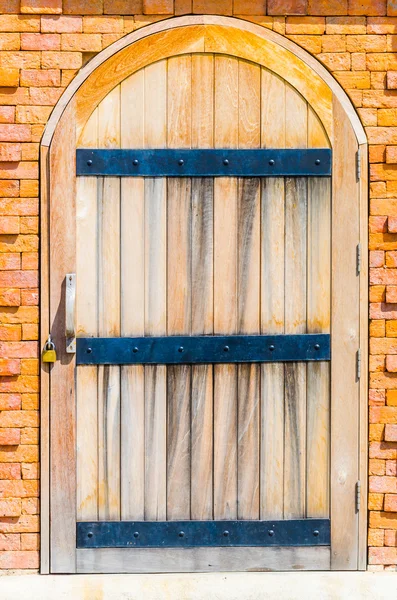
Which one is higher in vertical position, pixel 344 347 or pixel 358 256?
pixel 358 256

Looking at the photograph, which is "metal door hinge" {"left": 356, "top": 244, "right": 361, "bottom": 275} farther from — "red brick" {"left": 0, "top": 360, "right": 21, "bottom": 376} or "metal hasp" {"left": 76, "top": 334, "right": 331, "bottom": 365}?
"red brick" {"left": 0, "top": 360, "right": 21, "bottom": 376}

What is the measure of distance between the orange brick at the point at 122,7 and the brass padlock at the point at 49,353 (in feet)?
4.83

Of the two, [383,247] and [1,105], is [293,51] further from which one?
[1,105]

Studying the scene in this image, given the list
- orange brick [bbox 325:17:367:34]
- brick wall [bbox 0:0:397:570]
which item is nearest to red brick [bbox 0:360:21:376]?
brick wall [bbox 0:0:397:570]

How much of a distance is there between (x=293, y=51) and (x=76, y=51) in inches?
37.8

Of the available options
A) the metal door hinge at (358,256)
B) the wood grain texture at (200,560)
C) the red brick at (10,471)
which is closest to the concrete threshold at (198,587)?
the wood grain texture at (200,560)

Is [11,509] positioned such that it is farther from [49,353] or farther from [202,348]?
[202,348]

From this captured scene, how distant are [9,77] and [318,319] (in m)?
1.74

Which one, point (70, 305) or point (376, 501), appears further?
point (376, 501)

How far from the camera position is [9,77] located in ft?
10.6

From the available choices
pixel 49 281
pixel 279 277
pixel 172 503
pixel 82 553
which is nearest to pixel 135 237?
pixel 49 281

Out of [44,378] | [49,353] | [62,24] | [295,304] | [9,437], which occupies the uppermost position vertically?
[62,24]

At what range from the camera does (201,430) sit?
10.9ft

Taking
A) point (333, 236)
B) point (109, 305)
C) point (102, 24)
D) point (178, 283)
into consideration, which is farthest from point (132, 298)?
point (102, 24)
